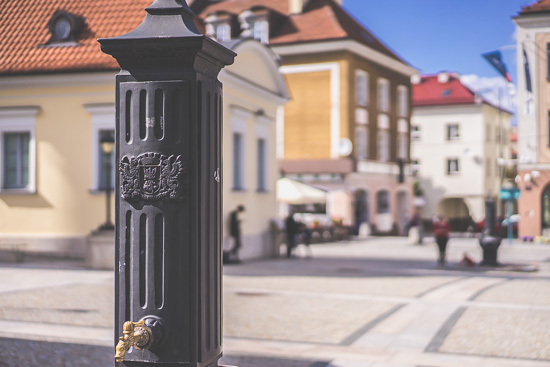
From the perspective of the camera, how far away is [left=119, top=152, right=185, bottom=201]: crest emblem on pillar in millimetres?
3723

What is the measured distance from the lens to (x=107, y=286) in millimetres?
13891

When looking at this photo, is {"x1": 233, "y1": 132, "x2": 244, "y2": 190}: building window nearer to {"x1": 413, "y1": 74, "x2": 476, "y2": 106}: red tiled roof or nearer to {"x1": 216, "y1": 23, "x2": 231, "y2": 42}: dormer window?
{"x1": 216, "y1": 23, "x2": 231, "y2": 42}: dormer window

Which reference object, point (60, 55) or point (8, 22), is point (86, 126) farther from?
point (8, 22)

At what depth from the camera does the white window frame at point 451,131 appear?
181ft

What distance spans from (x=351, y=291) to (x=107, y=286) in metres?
4.41

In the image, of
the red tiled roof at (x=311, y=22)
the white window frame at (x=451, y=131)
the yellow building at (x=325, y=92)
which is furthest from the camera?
the white window frame at (x=451, y=131)

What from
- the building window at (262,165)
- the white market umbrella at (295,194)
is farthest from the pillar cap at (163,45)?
the white market umbrella at (295,194)

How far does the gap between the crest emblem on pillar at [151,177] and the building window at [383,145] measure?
39.3m

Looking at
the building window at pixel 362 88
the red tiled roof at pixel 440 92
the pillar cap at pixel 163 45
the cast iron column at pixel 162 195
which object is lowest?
the cast iron column at pixel 162 195

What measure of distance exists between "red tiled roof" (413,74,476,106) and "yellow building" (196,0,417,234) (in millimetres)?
14445

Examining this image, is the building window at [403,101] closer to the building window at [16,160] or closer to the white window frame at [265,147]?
the white window frame at [265,147]

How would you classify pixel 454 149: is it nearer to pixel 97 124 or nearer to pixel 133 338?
pixel 97 124

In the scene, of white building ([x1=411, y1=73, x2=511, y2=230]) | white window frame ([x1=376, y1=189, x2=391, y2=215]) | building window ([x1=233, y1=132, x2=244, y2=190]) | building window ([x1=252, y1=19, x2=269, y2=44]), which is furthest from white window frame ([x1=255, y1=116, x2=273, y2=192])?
white building ([x1=411, y1=73, x2=511, y2=230])

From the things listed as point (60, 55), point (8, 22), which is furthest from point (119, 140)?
point (60, 55)
